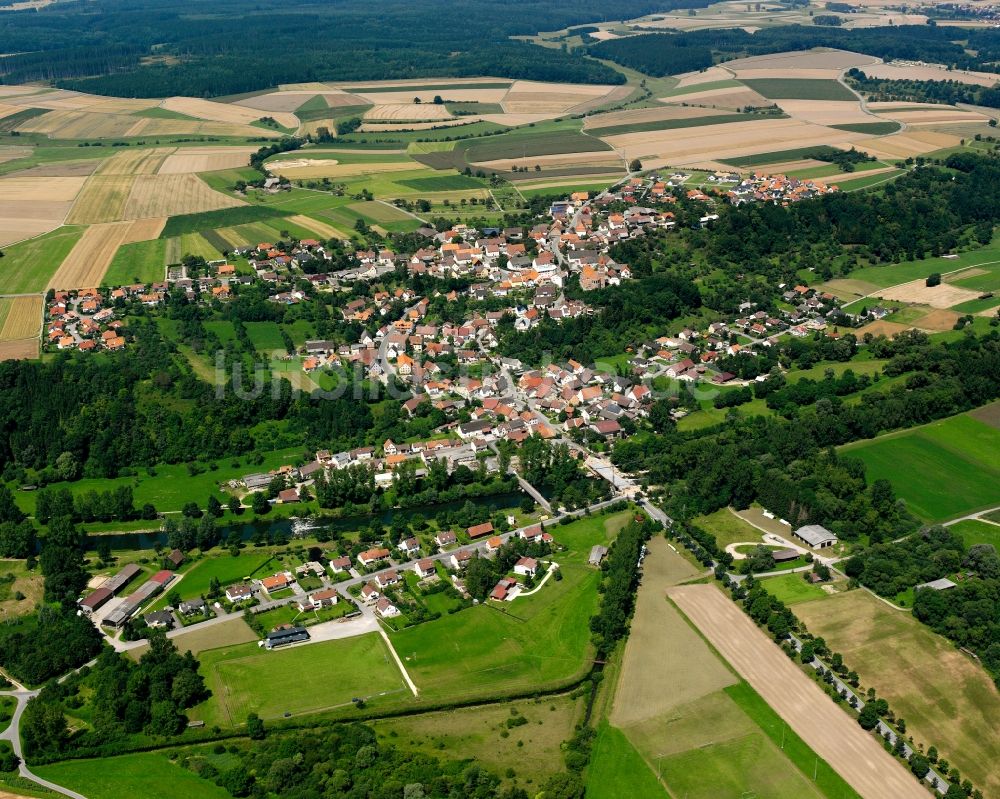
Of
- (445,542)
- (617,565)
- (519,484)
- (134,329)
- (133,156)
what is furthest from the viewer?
(133,156)

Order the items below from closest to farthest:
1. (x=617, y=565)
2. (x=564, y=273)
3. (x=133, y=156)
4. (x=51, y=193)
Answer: (x=617, y=565), (x=564, y=273), (x=51, y=193), (x=133, y=156)

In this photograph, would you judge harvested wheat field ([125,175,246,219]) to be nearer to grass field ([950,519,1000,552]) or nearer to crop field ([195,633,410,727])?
crop field ([195,633,410,727])

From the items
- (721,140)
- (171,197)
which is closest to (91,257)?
(171,197)

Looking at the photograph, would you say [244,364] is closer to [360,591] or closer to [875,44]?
[360,591]

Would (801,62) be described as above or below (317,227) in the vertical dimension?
above

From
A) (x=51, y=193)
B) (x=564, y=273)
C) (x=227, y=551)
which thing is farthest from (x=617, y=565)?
(x=51, y=193)

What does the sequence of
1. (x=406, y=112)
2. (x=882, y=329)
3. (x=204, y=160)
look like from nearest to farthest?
(x=882, y=329) → (x=204, y=160) → (x=406, y=112)

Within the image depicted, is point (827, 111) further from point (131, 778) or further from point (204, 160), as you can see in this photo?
point (131, 778)

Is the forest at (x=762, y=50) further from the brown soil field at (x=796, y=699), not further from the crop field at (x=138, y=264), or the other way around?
the brown soil field at (x=796, y=699)
